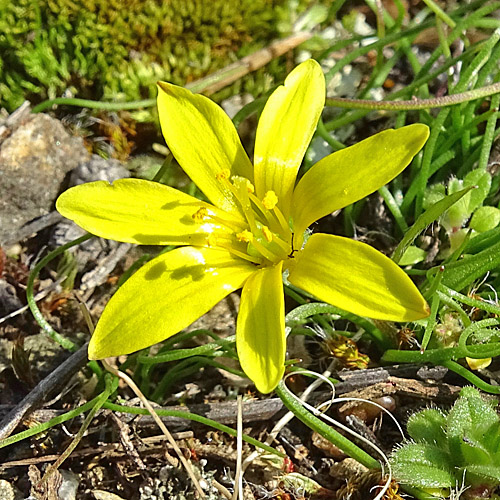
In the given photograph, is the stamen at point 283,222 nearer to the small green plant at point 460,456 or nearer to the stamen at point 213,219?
the stamen at point 213,219

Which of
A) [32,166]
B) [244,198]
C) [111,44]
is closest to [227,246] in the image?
[244,198]

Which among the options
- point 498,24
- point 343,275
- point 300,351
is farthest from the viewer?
point 498,24

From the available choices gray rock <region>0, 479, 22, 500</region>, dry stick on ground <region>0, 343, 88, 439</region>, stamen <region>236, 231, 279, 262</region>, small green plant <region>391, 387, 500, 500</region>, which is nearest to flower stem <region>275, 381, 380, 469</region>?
small green plant <region>391, 387, 500, 500</region>

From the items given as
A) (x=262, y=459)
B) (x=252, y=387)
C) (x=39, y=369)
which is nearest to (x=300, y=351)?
(x=252, y=387)

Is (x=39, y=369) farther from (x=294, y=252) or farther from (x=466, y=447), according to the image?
(x=466, y=447)

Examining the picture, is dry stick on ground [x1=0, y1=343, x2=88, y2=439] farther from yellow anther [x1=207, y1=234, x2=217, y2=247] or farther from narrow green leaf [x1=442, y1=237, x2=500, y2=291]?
narrow green leaf [x1=442, y1=237, x2=500, y2=291]

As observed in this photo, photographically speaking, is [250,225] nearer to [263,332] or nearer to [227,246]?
[227,246]

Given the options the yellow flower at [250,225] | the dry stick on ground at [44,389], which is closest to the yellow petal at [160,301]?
the yellow flower at [250,225]
